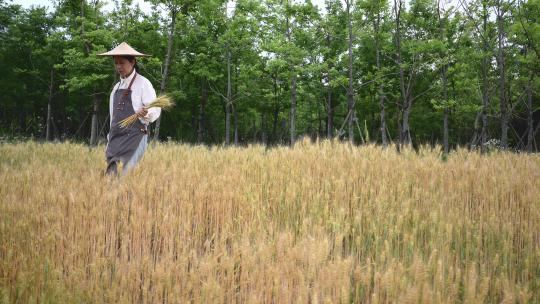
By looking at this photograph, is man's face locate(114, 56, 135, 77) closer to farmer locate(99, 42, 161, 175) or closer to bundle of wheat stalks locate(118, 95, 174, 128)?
farmer locate(99, 42, 161, 175)

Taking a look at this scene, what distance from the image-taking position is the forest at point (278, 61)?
1759 cm

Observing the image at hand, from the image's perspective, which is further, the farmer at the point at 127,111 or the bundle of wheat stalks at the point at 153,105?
the farmer at the point at 127,111

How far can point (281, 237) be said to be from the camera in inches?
92.4

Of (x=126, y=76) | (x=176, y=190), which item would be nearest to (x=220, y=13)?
(x=126, y=76)

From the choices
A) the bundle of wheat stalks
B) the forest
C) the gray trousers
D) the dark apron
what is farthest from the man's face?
the forest

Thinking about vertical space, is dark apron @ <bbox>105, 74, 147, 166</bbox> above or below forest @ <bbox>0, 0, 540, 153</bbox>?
below

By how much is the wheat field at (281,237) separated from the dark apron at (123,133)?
0.30 m

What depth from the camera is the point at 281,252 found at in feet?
7.55

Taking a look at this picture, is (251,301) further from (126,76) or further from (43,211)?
(126,76)

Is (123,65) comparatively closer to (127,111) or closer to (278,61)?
(127,111)

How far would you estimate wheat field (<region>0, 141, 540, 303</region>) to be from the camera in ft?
6.39

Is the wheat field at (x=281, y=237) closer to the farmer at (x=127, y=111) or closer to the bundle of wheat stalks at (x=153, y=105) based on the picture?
the farmer at (x=127, y=111)

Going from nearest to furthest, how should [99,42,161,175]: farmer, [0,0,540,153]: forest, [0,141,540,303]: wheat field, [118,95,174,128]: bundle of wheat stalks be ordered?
[0,141,540,303]: wheat field
[118,95,174,128]: bundle of wheat stalks
[99,42,161,175]: farmer
[0,0,540,153]: forest

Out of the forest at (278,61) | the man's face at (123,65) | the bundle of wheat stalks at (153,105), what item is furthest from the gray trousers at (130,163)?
the forest at (278,61)
